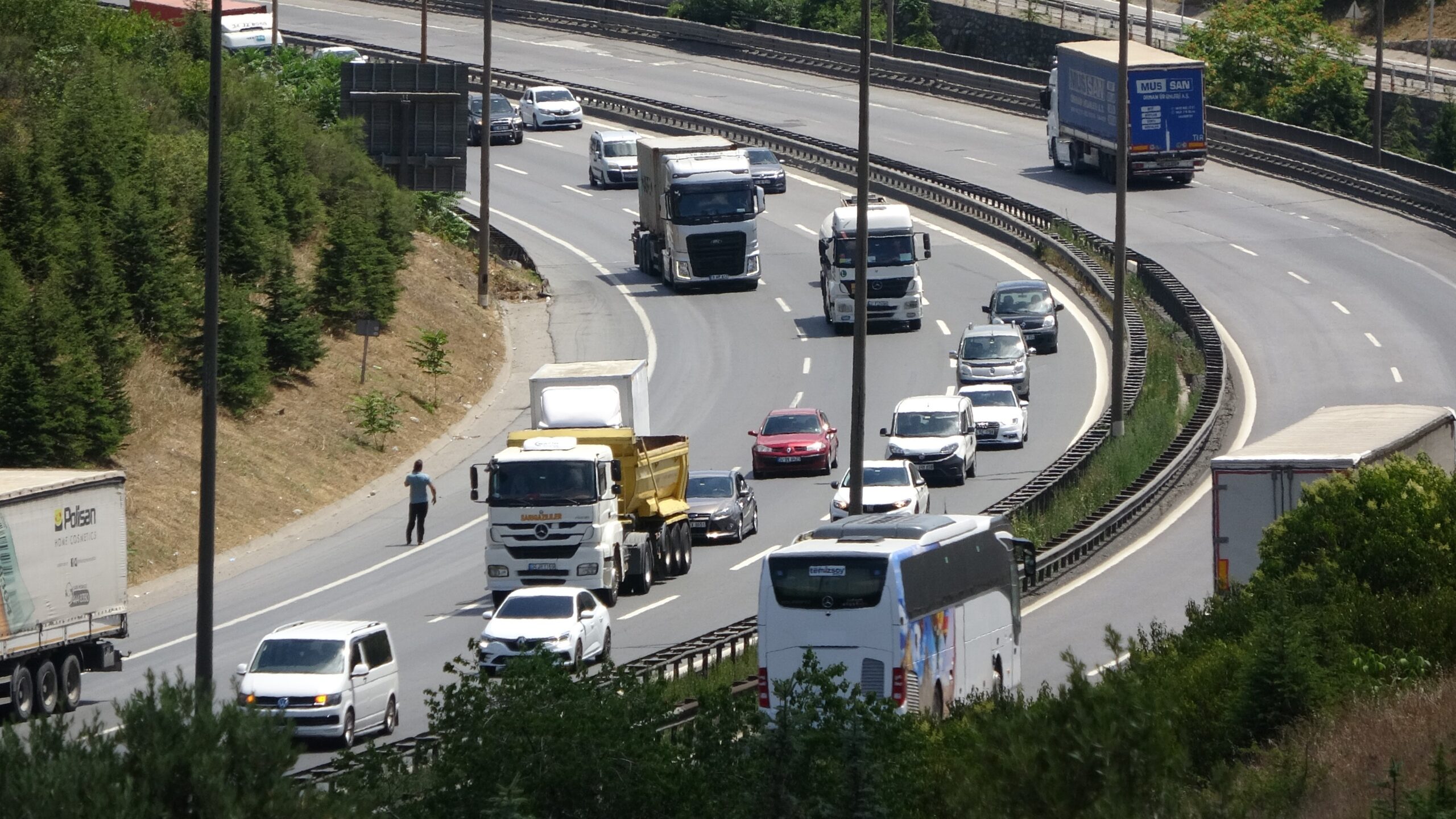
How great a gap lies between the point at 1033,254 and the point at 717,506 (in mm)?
27352

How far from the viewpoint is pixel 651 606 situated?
3141cm

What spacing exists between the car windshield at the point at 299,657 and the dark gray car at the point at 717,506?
1288cm

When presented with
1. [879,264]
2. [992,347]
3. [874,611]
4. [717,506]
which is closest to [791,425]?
[717,506]

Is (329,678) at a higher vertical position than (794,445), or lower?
lower

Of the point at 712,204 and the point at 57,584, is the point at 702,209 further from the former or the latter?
the point at 57,584

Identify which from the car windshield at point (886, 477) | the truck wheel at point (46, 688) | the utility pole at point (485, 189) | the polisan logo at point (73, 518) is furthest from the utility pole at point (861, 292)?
the utility pole at point (485, 189)

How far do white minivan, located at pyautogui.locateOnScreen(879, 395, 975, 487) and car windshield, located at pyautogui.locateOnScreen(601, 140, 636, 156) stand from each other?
32008mm

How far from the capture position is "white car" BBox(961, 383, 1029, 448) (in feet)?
140

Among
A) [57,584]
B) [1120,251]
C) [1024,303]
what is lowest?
[57,584]

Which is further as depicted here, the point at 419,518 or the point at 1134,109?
the point at 1134,109

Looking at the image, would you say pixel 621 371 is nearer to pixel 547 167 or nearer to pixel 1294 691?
pixel 1294 691

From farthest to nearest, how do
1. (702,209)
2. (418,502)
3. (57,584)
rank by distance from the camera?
(702,209)
(418,502)
(57,584)

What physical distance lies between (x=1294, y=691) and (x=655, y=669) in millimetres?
9152

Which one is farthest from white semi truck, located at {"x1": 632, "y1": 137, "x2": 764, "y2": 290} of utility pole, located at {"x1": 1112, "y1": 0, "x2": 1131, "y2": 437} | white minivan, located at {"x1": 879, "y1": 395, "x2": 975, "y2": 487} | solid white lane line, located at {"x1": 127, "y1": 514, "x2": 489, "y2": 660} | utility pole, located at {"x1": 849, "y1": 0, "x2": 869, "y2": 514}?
utility pole, located at {"x1": 849, "y1": 0, "x2": 869, "y2": 514}
